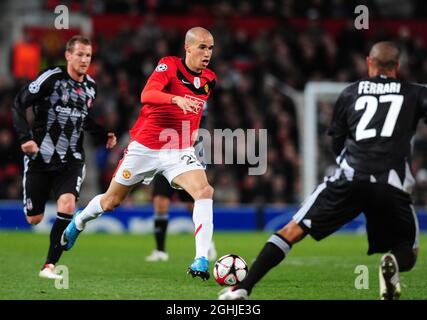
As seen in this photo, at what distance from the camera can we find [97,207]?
8.59 m

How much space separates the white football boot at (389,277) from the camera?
6348mm

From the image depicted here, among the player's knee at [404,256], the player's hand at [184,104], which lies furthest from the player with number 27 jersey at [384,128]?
the player's hand at [184,104]

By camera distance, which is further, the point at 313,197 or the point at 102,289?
the point at 102,289

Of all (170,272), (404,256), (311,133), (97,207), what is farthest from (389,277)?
(311,133)

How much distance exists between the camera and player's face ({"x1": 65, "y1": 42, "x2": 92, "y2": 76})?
28.8 feet

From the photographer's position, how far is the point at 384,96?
6.53 meters

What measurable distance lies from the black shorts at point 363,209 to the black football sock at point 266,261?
21 centimetres

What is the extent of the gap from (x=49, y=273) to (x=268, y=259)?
9.36 ft

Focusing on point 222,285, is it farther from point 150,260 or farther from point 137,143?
point 150,260

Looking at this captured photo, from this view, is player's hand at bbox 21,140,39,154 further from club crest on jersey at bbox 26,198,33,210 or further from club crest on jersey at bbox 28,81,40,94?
club crest on jersey at bbox 26,198,33,210

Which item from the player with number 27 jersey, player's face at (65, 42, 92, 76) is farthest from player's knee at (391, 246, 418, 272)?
player's face at (65, 42, 92, 76)

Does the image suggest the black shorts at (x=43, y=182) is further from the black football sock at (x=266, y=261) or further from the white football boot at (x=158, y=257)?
the black football sock at (x=266, y=261)
